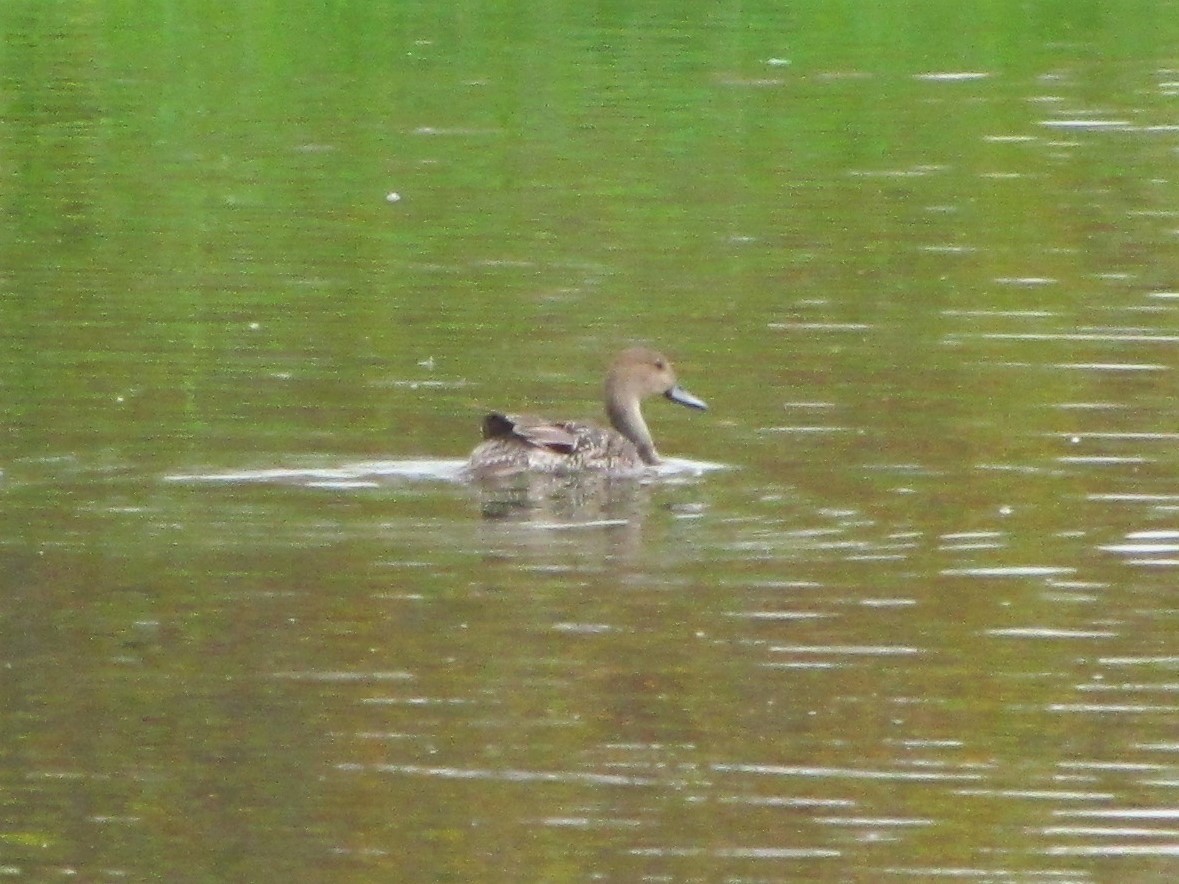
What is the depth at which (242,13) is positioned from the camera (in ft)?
86.8

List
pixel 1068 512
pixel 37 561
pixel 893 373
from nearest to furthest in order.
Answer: pixel 37 561 → pixel 1068 512 → pixel 893 373

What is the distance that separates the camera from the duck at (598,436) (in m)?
10.8

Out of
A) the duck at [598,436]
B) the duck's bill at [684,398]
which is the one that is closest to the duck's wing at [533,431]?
the duck at [598,436]

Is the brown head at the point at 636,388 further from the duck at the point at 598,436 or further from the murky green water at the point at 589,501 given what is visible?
the murky green water at the point at 589,501

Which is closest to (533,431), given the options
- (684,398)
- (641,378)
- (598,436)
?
(598,436)

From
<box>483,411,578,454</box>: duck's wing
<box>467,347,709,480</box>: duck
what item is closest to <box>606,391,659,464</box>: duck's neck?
<box>467,347,709,480</box>: duck

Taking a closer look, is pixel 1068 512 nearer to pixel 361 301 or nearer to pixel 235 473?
pixel 235 473

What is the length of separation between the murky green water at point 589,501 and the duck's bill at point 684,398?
0.14 meters

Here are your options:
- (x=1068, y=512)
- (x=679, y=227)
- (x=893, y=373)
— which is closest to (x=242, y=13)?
(x=679, y=227)

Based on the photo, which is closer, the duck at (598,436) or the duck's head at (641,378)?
the duck at (598,436)

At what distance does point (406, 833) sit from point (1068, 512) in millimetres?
3833

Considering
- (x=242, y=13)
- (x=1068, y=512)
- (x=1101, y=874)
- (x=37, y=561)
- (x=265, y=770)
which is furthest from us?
(x=242, y=13)

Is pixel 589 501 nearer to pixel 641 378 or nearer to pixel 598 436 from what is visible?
pixel 598 436

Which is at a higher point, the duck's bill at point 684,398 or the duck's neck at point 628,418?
Result: the duck's bill at point 684,398
